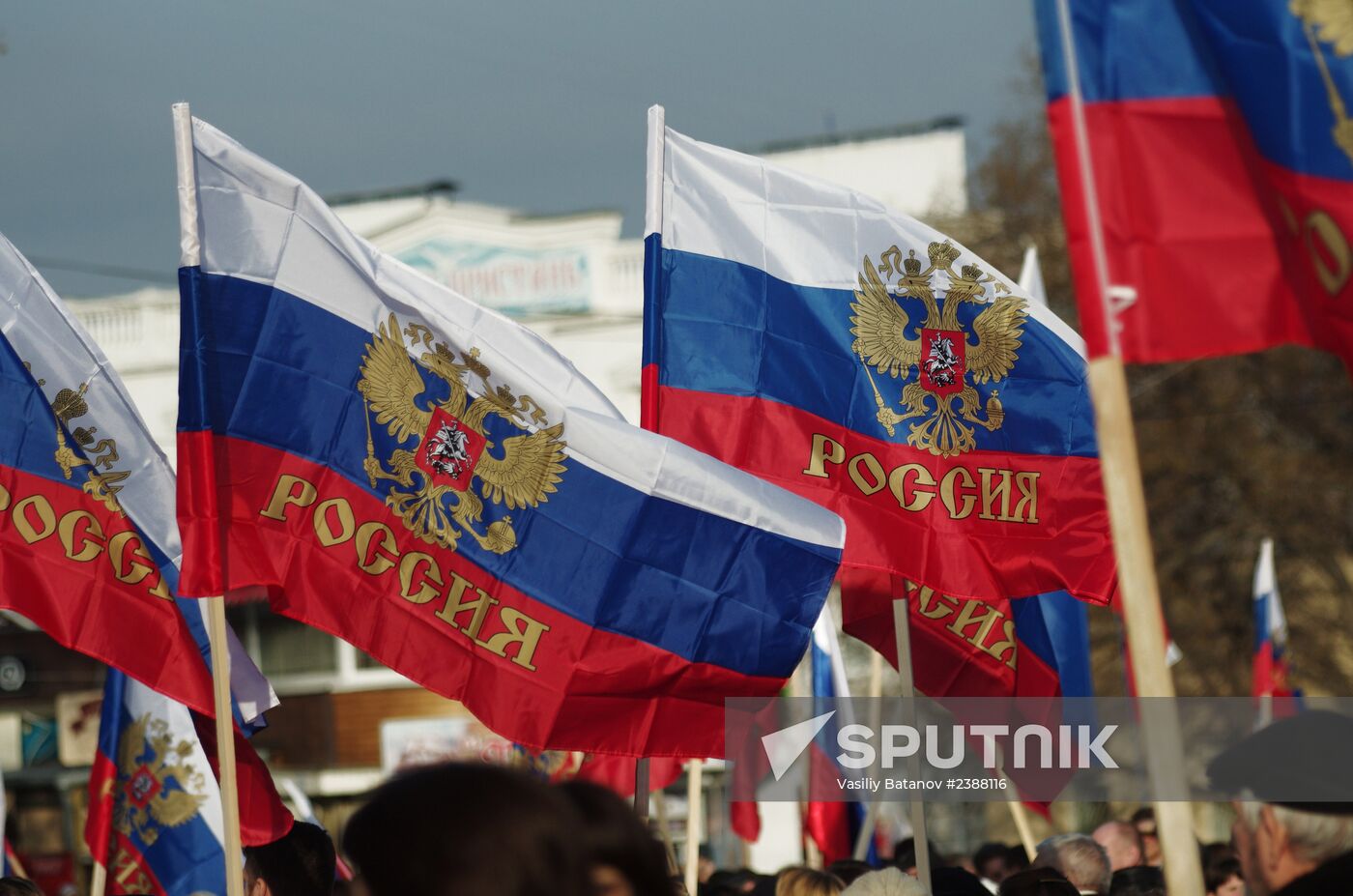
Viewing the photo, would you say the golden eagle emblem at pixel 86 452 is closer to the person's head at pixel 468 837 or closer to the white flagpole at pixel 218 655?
the white flagpole at pixel 218 655

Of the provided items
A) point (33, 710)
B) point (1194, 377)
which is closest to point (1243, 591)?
point (1194, 377)

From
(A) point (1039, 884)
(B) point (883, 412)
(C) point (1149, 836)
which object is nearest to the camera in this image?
(A) point (1039, 884)

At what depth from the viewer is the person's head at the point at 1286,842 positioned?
360cm

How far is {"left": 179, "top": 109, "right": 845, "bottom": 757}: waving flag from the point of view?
6223 mm

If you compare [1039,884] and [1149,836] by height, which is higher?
[1149,836]

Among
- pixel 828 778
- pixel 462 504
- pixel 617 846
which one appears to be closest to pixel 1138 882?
pixel 462 504

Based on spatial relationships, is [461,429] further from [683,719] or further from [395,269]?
[683,719]

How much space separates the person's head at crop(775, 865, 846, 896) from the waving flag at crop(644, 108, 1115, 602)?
46.4 inches

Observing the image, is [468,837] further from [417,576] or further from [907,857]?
[907,857]

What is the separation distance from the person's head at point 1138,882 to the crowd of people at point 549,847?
1016mm

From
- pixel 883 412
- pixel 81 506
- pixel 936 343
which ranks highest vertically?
pixel 936 343

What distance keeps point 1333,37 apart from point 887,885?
2.50 metres

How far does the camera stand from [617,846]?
8.55 feet

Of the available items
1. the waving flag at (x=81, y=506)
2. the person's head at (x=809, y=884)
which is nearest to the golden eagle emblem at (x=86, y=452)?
the waving flag at (x=81, y=506)
